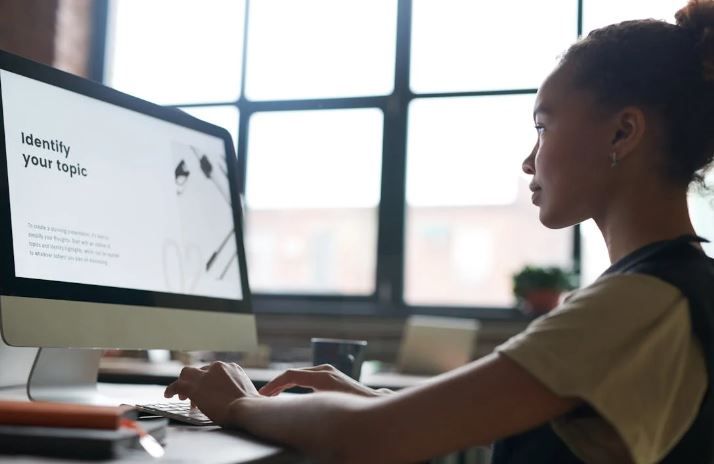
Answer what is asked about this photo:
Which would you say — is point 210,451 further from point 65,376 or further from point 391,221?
point 391,221

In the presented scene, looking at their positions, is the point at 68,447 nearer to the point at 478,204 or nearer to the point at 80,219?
the point at 80,219

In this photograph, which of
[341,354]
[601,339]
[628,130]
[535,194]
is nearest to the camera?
[601,339]

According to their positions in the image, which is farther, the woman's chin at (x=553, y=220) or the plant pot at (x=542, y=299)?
the plant pot at (x=542, y=299)

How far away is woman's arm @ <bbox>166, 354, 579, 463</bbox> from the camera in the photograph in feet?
2.27

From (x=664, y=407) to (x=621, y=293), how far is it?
0.11 meters

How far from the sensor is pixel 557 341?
716mm

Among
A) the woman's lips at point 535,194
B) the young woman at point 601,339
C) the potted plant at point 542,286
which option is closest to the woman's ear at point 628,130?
the young woman at point 601,339

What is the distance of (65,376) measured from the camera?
106 centimetres

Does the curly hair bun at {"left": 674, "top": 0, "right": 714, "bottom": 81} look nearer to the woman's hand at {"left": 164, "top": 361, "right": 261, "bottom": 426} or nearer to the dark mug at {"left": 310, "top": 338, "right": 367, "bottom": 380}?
the woman's hand at {"left": 164, "top": 361, "right": 261, "bottom": 426}

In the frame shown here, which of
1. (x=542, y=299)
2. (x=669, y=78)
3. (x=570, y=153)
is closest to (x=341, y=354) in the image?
(x=570, y=153)

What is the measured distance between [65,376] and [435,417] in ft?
1.89

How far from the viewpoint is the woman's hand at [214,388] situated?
857 mm

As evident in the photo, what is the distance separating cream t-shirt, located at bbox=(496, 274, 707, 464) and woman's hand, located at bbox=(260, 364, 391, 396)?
258 mm

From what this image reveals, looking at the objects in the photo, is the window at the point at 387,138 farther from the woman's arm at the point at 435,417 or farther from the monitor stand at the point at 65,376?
the woman's arm at the point at 435,417
